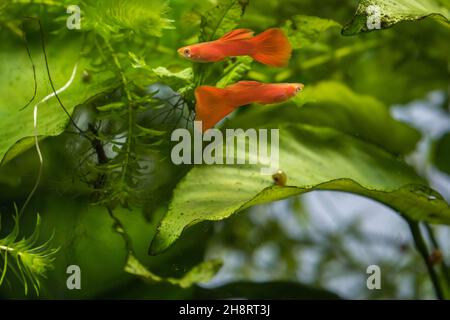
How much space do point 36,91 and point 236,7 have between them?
1.43ft

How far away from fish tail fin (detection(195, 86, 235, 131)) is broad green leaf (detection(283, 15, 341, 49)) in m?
0.25

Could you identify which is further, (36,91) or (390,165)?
(390,165)

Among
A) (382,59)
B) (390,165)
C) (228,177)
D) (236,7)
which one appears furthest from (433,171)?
(236,7)

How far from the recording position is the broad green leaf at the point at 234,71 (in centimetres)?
101

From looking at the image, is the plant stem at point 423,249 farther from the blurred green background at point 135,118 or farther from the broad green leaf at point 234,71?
the broad green leaf at point 234,71

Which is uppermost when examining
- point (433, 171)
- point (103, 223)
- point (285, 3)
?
point (285, 3)

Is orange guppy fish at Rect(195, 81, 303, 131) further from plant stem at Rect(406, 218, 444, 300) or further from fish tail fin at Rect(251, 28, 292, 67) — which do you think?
plant stem at Rect(406, 218, 444, 300)

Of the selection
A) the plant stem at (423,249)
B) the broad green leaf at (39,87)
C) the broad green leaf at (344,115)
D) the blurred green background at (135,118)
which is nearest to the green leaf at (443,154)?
the blurred green background at (135,118)

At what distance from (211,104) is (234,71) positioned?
0.12m

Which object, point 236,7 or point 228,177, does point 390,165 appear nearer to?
point 228,177

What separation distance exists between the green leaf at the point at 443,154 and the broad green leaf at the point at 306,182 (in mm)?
648

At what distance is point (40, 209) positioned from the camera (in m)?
1.24

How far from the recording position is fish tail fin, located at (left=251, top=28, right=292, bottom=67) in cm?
94

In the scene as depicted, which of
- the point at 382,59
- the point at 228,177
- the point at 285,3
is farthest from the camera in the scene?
the point at 382,59
